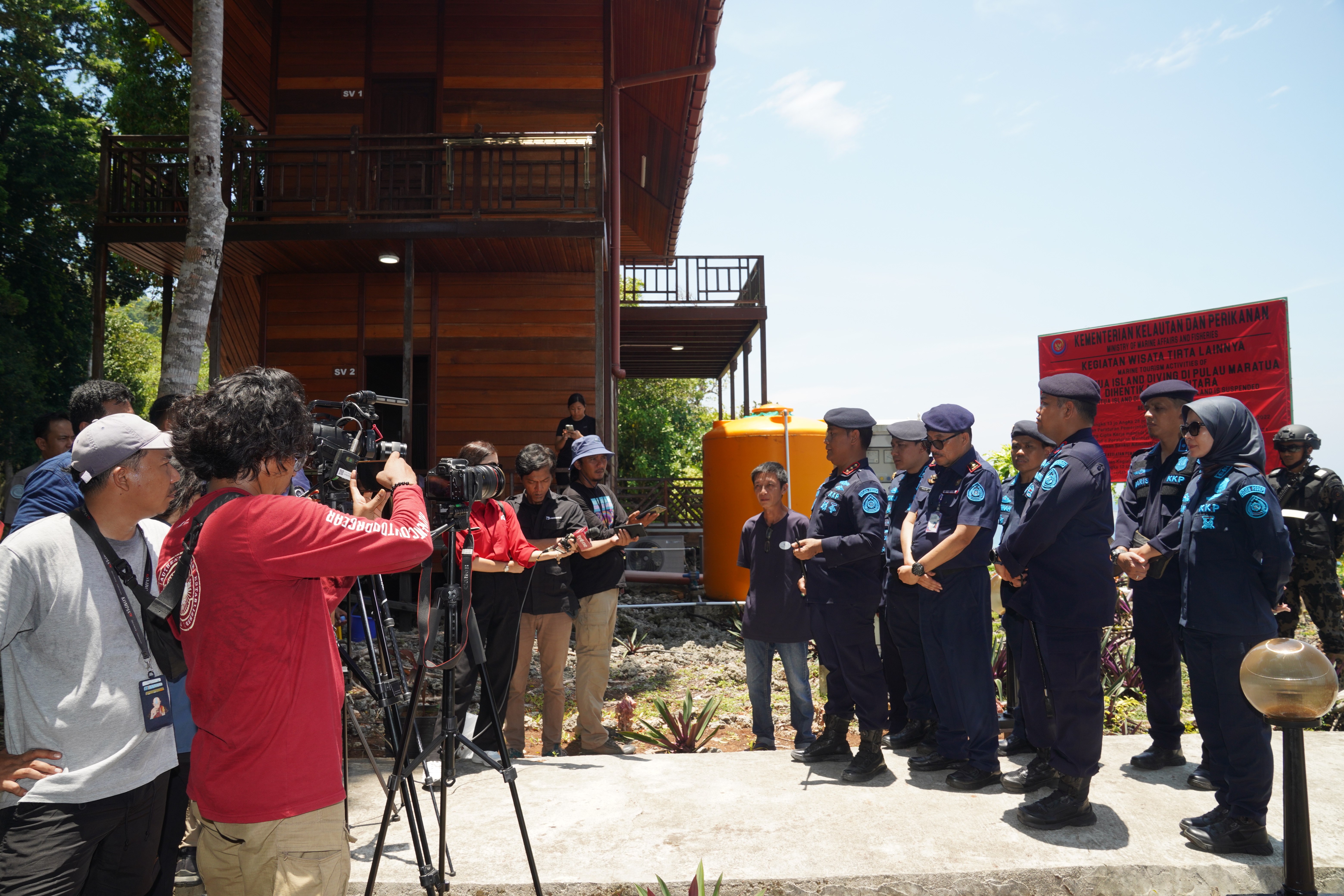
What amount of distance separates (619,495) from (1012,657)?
1074cm

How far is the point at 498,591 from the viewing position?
5.16m

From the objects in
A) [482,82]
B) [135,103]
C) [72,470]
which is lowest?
[72,470]

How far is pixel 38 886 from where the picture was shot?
Answer: 202 centimetres

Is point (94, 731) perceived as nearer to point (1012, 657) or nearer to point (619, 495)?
point (1012, 657)

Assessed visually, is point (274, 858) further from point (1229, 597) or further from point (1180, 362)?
point (1180, 362)

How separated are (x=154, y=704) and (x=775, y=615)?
3756mm

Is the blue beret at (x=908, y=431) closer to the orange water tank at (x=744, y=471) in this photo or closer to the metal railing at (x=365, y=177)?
the orange water tank at (x=744, y=471)

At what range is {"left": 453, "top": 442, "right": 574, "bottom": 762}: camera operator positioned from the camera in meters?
5.00

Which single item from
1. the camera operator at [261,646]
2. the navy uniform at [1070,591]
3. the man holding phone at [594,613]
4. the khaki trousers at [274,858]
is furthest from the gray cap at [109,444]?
the navy uniform at [1070,591]

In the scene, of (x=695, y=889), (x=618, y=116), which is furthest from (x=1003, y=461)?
(x=695, y=889)

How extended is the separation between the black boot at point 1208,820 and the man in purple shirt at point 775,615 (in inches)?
84.9

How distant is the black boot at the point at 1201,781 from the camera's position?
4156mm

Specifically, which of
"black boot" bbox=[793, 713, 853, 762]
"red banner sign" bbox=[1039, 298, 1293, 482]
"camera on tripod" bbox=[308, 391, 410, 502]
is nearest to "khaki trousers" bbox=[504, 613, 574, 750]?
"black boot" bbox=[793, 713, 853, 762]

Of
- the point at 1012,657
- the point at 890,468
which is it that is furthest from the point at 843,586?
the point at 890,468
